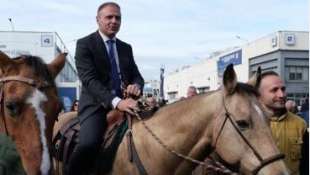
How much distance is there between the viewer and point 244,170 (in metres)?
4.65

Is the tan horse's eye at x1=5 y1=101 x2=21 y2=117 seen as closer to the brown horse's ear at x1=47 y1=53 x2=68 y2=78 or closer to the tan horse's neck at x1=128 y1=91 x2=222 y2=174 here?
the brown horse's ear at x1=47 y1=53 x2=68 y2=78

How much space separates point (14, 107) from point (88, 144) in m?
1.23

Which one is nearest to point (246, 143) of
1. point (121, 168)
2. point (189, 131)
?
point (189, 131)

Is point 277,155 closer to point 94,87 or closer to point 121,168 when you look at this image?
point 121,168

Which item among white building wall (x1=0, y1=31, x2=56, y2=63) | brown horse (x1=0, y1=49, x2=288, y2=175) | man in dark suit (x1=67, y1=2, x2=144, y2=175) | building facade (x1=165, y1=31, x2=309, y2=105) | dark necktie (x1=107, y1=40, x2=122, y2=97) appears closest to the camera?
brown horse (x1=0, y1=49, x2=288, y2=175)

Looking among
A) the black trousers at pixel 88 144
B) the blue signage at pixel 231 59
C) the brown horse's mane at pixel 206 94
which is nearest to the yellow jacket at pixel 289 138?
the brown horse's mane at pixel 206 94

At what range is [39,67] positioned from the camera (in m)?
4.91

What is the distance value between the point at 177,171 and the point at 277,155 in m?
1.12

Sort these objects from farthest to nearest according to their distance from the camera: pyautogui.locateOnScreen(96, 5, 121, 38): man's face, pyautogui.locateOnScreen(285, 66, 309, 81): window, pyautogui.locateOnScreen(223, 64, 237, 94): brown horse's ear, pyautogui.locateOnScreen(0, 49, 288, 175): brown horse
Answer: pyautogui.locateOnScreen(285, 66, 309, 81): window → pyautogui.locateOnScreen(96, 5, 121, 38): man's face → pyautogui.locateOnScreen(223, 64, 237, 94): brown horse's ear → pyautogui.locateOnScreen(0, 49, 288, 175): brown horse

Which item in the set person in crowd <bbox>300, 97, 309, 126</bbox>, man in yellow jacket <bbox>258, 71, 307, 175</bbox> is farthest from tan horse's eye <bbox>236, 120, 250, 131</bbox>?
person in crowd <bbox>300, 97, 309, 126</bbox>

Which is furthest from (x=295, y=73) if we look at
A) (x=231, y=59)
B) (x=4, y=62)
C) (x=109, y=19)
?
(x=4, y=62)

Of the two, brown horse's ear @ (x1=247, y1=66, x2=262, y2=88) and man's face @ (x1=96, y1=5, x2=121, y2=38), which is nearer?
brown horse's ear @ (x1=247, y1=66, x2=262, y2=88)

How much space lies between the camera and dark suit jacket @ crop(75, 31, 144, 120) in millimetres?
5664

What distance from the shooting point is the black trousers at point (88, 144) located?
18.2 feet
